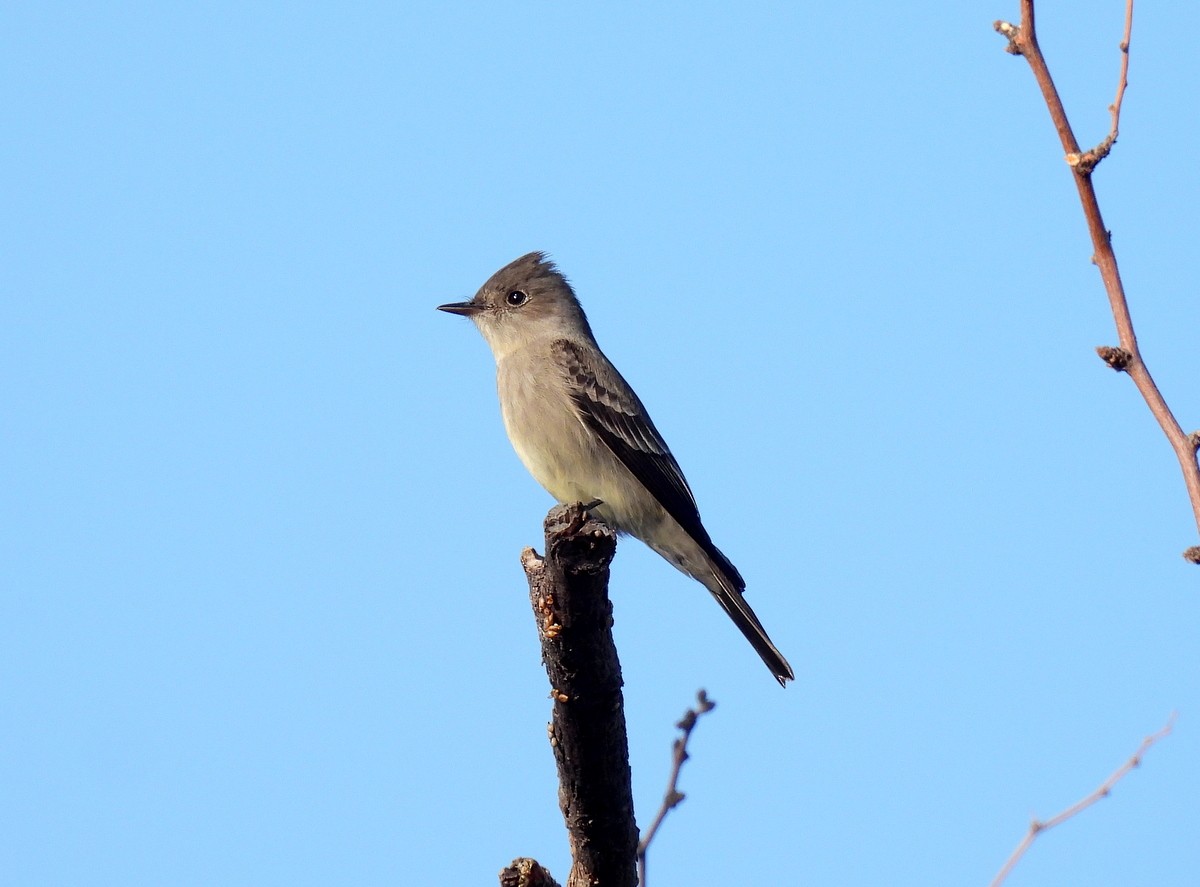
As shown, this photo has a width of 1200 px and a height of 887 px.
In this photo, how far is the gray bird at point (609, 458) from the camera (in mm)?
8320

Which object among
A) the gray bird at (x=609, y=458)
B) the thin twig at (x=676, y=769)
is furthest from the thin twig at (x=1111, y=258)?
the gray bird at (x=609, y=458)

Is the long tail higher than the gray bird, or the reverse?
the gray bird

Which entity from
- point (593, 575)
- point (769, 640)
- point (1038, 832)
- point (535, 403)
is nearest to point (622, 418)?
point (535, 403)

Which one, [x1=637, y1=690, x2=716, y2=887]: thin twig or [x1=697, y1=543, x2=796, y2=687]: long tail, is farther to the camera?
[x1=697, y1=543, x2=796, y2=687]: long tail

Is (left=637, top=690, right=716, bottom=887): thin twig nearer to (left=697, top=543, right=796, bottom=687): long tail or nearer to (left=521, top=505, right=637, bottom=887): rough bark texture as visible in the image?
(left=521, top=505, right=637, bottom=887): rough bark texture

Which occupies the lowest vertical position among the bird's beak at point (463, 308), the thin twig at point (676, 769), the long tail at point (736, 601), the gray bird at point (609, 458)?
the thin twig at point (676, 769)

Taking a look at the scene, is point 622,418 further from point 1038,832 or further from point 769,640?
point 1038,832

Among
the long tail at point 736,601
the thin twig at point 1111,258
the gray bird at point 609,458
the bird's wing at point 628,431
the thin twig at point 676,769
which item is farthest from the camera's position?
the bird's wing at point 628,431

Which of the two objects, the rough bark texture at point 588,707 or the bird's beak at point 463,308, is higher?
the bird's beak at point 463,308

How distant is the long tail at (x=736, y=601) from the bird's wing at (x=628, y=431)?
0.45 feet

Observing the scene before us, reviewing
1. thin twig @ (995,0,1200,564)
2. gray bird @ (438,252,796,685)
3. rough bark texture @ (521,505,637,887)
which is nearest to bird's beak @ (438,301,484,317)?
gray bird @ (438,252,796,685)

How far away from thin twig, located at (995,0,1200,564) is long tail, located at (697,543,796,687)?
5.38m

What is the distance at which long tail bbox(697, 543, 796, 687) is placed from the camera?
316 inches

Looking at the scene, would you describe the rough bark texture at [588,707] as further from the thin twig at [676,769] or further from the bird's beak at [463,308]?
the bird's beak at [463,308]
